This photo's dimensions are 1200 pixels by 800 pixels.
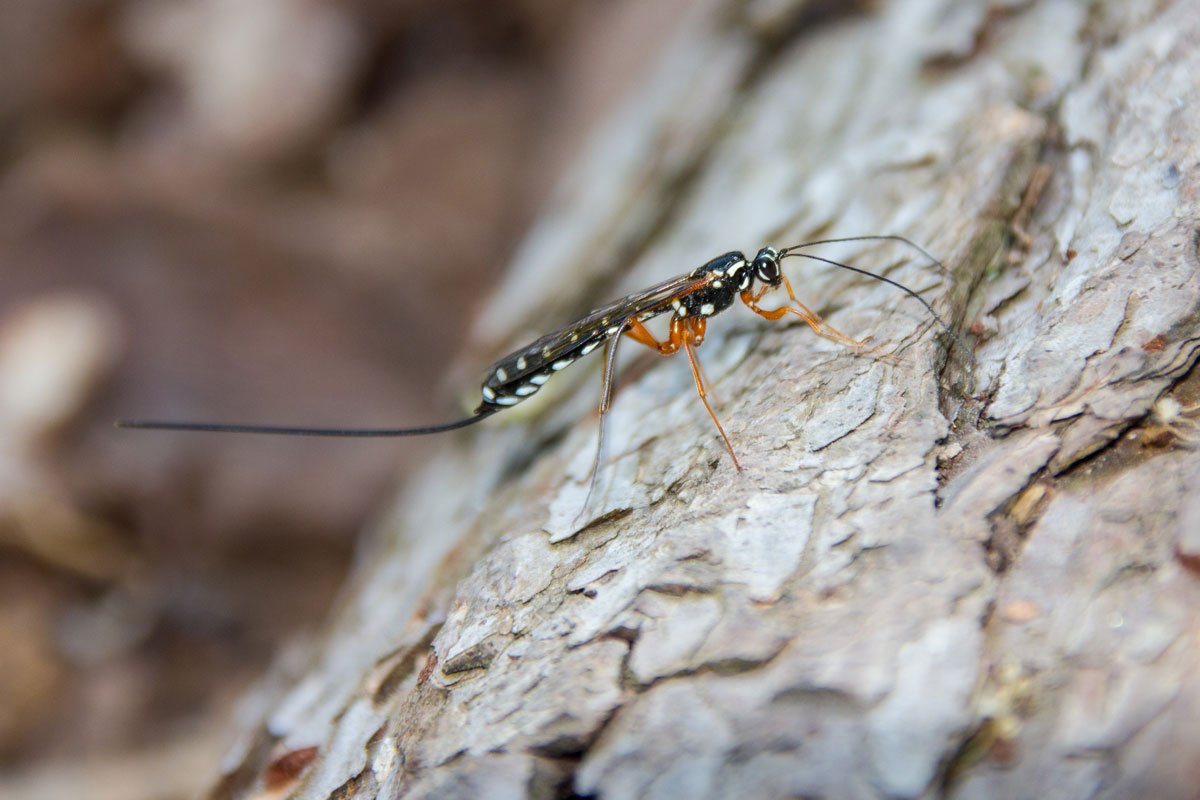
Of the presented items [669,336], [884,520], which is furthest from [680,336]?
[884,520]

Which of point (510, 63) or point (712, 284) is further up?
point (510, 63)

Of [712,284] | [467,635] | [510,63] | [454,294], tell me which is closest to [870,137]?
[712,284]

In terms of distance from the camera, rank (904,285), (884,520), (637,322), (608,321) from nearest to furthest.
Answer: (884,520), (904,285), (608,321), (637,322)

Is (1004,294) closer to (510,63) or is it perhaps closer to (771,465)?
(771,465)

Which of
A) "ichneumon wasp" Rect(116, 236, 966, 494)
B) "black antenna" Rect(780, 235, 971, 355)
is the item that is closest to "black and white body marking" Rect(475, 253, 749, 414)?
"ichneumon wasp" Rect(116, 236, 966, 494)

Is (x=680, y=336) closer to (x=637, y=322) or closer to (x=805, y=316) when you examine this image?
(x=637, y=322)

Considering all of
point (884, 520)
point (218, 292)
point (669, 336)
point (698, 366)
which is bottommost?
point (884, 520)
